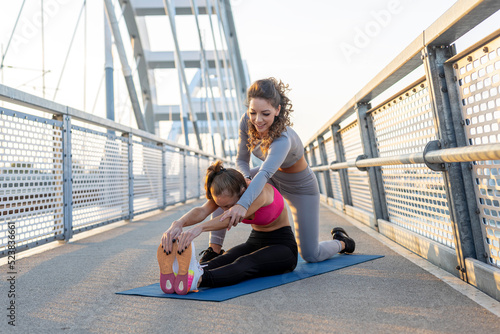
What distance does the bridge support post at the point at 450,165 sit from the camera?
6.43 ft

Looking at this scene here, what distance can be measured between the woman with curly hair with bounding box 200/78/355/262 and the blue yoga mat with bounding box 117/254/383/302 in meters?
0.17

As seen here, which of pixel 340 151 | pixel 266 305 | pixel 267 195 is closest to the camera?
pixel 266 305

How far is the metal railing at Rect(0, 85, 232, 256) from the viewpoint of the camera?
2998mm

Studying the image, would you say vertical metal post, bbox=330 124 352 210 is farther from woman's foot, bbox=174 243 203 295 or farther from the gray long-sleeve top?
woman's foot, bbox=174 243 203 295

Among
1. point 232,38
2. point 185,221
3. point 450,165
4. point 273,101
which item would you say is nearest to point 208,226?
point 185,221

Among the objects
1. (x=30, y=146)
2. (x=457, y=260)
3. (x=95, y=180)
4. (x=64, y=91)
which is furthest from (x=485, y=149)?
(x=64, y=91)

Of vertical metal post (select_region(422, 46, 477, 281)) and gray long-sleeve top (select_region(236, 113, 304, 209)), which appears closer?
vertical metal post (select_region(422, 46, 477, 281))

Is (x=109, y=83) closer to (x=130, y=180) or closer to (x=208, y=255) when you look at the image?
(x=130, y=180)

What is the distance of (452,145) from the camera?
6.53 ft

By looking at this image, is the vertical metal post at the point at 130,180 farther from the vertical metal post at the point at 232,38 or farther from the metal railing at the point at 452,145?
the vertical metal post at the point at 232,38

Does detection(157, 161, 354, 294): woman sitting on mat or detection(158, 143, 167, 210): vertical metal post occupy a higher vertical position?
detection(158, 143, 167, 210): vertical metal post

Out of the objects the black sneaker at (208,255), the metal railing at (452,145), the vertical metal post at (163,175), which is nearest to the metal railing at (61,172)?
the vertical metal post at (163,175)

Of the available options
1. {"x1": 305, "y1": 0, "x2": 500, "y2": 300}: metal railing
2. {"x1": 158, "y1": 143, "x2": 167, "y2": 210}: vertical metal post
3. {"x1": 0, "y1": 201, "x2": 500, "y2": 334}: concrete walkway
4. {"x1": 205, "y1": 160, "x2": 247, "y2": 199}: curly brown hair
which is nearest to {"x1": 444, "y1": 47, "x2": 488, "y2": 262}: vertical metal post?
{"x1": 305, "y1": 0, "x2": 500, "y2": 300}: metal railing

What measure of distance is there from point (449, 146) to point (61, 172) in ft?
11.2
